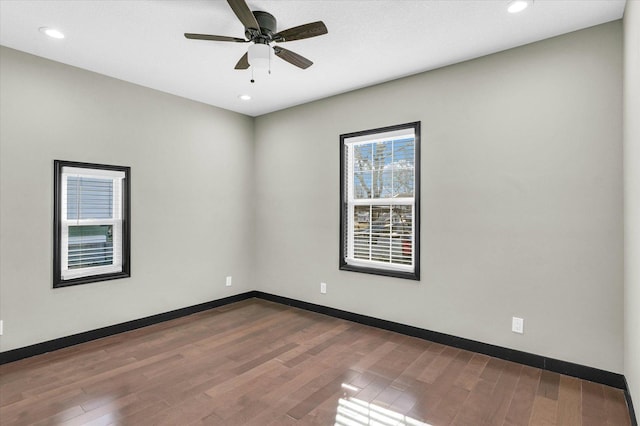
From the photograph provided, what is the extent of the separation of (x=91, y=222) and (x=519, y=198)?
14.0 feet

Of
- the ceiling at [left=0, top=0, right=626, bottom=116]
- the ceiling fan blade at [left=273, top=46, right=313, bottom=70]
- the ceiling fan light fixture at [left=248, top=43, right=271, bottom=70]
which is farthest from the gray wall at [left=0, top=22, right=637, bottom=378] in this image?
the ceiling fan light fixture at [left=248, top=43, right=271, bottom=70]

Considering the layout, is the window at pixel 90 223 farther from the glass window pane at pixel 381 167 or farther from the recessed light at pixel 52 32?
the glass window pane at pixel 381 167

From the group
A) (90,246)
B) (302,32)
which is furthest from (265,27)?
(90,246)

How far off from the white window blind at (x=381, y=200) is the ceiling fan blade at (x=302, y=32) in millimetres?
1710

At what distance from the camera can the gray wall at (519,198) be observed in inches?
106

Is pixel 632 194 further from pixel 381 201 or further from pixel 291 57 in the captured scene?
pixel 291 57

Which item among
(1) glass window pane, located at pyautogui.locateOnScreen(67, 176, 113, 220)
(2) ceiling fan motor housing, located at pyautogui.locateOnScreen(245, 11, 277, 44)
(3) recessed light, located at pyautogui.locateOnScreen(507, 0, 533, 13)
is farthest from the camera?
(1) glass window pane, located at pyautogui.locateOnScreen(67, 176, 113, 220)

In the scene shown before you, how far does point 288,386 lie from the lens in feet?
8.80

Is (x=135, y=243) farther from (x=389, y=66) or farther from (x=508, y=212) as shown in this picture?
(x=508, y=212)

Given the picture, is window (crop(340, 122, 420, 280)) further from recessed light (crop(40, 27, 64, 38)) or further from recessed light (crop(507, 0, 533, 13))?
recessed light (crop(40, 27, 64, 38))

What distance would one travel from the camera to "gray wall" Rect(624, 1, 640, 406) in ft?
6.48

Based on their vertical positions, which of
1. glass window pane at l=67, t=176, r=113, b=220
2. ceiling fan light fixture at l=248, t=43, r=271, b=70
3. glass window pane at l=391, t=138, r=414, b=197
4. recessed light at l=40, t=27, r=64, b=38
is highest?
recessed light at l=40, t=27, r=64, b=38

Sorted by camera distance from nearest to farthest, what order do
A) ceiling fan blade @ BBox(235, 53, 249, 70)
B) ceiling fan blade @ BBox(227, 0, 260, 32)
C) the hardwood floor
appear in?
ceiling fan blade @ BBox(227, 0, 260, 32) < the hardwood floor < ceiling fan blade @ BBox(235, 53, 249, 70)

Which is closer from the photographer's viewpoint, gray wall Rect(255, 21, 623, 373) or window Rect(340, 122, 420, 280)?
gray wall Rect(255, 21, 623, 373)
